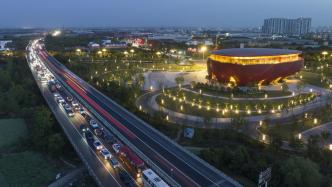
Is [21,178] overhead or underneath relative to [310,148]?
underneath

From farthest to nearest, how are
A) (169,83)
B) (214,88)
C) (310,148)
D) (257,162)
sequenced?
(169,83), (214,88), (310,148), (257,162)

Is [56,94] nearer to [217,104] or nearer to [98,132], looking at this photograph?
[98,132]

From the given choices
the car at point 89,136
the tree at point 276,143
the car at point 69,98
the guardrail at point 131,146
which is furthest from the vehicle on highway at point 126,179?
the car at point 69,98

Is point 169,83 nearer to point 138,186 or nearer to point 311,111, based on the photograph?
point 311,111

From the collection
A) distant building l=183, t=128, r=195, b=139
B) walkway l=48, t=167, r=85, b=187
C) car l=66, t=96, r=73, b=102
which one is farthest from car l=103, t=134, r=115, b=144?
car l=66, t=96, r=73, b=102

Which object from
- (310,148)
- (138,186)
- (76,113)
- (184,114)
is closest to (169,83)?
(184,114)

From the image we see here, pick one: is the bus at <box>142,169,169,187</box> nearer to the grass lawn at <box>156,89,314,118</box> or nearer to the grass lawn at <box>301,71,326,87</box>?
the grass lawn at <box>156,89,314,118</box>
